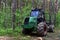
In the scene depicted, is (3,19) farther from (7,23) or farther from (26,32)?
(26,32)

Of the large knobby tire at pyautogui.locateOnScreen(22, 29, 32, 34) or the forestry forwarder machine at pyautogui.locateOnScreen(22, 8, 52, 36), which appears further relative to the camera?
the large knobby tire at pyautogui.locateOnScreen(22, 29, 32, 34)

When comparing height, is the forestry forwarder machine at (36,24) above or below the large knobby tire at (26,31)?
above

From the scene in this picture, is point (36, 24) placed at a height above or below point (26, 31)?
above

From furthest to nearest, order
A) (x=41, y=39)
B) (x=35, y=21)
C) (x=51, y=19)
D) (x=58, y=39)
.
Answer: (x=51, y=19)
(x=35, y=21)
(x=58, y=39)
(x=41, y=39)

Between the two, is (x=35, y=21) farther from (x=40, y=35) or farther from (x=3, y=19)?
(x=3, y=19)

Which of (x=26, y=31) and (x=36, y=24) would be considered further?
(x=26, y=31)

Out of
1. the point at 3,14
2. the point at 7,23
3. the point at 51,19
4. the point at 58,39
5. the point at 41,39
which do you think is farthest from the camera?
the point at 51,19

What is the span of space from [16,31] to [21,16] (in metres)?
2.30

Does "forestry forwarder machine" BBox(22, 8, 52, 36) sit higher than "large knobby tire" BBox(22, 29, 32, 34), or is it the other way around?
"forestry forwarder machine" BBox(22, 8, 52, 36)

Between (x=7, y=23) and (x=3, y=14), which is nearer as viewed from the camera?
(x=7, y=23)

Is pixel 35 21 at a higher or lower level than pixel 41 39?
higher

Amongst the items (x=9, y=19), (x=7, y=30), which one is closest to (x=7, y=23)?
(x=9, y=19)

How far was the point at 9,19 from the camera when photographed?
34.3ft

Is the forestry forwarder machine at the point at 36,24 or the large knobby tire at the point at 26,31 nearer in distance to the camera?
the forestry forwarder machine at the point at 36,24
